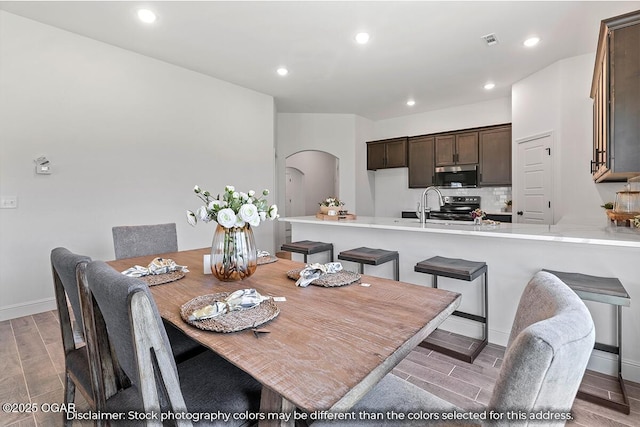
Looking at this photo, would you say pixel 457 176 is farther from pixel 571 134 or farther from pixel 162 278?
pixel 162 278

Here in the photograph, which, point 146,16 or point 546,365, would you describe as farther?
point 146,16

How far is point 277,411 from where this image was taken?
826 millimetres

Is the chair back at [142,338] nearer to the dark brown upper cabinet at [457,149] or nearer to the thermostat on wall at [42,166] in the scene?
A: the thermostat on wall at [42,166]

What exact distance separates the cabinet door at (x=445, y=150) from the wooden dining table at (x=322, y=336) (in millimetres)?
5000

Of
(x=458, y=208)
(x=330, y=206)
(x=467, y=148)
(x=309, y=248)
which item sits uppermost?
(x=467, y=148)

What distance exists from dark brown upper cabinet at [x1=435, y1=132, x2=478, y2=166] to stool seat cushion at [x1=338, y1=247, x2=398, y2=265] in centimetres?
363

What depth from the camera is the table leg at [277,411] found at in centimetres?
83

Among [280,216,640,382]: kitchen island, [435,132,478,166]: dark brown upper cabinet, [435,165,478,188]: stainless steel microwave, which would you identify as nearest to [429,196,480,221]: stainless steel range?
[435,165,478,188]: stainless steel microwave

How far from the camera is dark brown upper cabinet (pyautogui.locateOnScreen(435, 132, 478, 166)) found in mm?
5543

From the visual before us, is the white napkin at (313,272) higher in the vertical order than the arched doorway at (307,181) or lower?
lower

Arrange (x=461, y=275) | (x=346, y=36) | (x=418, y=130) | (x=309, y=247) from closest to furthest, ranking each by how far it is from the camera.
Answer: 1. (x=461, y=275)
2. (x=309, y=247)
3. (x=346, y=36)
4. (x=418, y=130)

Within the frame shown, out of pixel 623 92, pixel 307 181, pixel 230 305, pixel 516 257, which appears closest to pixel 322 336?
pixel 230 305

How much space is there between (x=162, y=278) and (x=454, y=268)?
1910 millimetres

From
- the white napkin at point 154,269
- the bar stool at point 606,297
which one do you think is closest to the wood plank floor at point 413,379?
the bar stool at point 606,297
